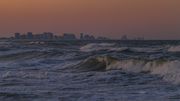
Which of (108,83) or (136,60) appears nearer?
(108,83)

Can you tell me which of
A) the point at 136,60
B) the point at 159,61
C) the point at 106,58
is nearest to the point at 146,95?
the point at 159,61

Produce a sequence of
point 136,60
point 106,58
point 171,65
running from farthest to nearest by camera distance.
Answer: point 106,58
point 136,60
point 171,65

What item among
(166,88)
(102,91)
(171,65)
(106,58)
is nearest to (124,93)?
(102,91)

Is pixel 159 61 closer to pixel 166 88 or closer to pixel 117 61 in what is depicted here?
pixel 117 61

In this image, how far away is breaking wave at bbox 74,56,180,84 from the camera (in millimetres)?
17286

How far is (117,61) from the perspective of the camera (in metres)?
24.1

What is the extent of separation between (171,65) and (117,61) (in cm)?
510

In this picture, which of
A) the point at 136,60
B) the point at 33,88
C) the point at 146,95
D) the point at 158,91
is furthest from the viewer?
the point at 136,60

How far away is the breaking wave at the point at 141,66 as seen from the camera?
17.3 meters

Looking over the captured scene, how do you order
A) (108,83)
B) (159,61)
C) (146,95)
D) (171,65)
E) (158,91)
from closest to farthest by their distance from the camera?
(146,95)
(158,91)
(108,83)
(171,65)
(159,61)

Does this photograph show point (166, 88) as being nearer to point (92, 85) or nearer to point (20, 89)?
point (92, 85)

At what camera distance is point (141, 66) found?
2161 centimetres

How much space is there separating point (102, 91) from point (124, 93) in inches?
25.7

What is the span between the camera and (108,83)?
47.4 ft
